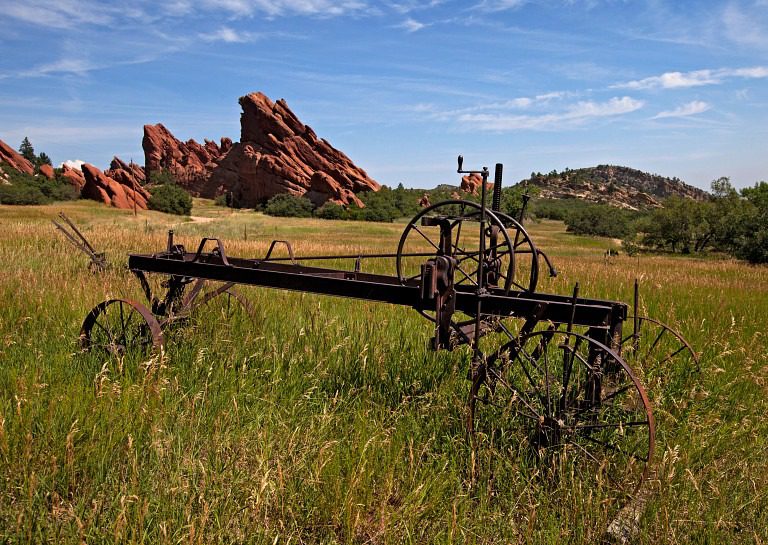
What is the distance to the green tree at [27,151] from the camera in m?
134

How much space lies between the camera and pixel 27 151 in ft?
449

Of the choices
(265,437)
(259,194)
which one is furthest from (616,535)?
(259,194)

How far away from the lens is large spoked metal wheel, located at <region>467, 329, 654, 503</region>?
3.25 metres

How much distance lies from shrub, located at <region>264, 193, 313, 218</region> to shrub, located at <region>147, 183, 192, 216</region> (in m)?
16.9

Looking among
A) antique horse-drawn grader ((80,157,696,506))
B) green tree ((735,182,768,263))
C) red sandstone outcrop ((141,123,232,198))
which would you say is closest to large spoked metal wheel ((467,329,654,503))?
A: antique horse-drawn grader ((80,157,696,506))

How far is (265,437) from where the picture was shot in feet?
10.9

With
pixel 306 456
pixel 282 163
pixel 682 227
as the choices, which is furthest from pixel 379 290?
pixel 282 163

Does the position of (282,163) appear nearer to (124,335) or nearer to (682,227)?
(682,227)

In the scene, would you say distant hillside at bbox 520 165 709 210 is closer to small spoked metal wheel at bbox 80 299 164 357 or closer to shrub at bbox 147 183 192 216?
shrub at bbox 147 183 192 216

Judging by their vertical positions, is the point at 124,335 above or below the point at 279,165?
below

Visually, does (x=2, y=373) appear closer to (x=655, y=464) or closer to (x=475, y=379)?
(x=475, y=379)

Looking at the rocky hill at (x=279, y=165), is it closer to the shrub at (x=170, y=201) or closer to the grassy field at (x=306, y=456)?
the shrub at (x=170, y=201)

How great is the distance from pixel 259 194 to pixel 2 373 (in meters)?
99.5

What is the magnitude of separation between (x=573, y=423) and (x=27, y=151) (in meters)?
166
